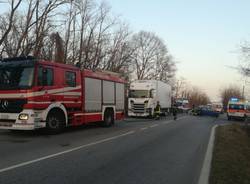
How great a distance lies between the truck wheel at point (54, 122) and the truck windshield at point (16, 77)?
179cm

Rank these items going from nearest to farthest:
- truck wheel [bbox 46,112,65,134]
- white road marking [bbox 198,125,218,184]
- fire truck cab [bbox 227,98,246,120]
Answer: white road marking [bbox 198,125,218,184], truck wheel [bbox 46,112,65,134], fire truck cab [bbox 227,98,246,120]

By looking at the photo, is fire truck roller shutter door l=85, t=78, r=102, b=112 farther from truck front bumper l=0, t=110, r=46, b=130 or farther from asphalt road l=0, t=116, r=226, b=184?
asphalt road l=0, t=116, r=226, b=184

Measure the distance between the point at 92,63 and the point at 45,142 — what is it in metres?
36.9

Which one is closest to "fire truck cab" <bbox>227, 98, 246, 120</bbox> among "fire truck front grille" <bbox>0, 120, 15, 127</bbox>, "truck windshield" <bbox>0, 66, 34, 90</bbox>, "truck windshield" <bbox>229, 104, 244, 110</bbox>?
"truck windshield" <bbox>229, 104, 244, 110</bbox>

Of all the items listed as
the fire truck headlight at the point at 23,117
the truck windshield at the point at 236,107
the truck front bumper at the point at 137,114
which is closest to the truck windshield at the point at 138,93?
the truck front bumper at the point at 137,114

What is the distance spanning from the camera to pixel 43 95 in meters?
14.3

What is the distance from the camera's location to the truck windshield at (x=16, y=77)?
13992 millimetres

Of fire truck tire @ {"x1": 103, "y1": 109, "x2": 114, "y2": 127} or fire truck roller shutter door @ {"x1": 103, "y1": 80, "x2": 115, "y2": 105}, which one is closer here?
fire truck roller shutter door @ {"x1": 103, "y1": 80, "x2": 115, "y2": 105}

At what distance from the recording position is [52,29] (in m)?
37.2

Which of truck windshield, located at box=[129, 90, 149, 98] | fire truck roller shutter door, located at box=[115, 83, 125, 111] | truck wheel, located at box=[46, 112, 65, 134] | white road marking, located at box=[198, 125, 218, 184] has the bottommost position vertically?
white road marking, located at box=[198, 125, 218, 184]

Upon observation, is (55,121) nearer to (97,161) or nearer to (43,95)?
(43,95)

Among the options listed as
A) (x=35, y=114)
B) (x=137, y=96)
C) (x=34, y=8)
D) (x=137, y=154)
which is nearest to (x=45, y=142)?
(x=35, y=114)

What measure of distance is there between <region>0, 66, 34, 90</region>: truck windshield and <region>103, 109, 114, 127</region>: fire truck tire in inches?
260

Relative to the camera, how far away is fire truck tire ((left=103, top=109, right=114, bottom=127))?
19.9 m
